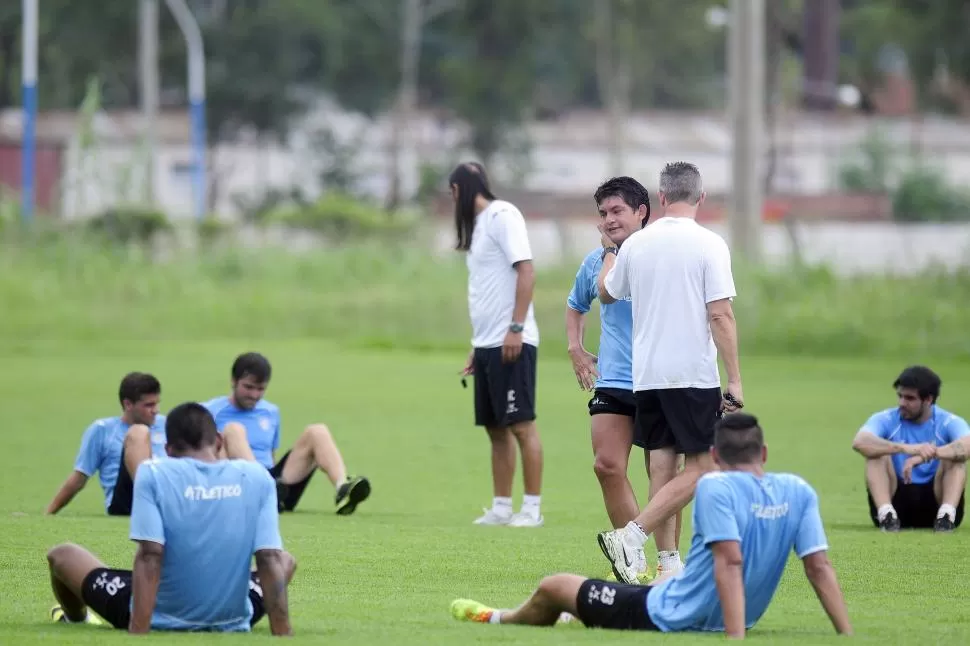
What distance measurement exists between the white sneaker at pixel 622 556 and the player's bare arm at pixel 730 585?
5.39ft

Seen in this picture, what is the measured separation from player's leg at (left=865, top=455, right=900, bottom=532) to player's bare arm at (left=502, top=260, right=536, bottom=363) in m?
2.50

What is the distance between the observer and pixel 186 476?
23.5 feet

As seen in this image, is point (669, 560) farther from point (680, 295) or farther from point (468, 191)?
point (468, 191)

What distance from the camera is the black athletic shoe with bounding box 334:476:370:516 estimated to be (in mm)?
12094

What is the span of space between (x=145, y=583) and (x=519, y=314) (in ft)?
16.9

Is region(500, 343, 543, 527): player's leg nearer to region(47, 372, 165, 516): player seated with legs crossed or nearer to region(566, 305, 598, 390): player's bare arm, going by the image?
region(566, 305, 598, 390): player's bare arm

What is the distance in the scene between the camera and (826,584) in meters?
7.15

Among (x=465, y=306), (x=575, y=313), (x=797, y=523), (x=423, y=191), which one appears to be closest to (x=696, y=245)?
(x=575, y=313)

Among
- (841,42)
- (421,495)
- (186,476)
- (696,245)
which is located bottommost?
(421,495)

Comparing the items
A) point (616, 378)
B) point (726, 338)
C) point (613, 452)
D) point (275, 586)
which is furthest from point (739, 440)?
point (616, 378)

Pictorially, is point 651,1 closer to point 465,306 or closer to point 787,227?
point 787,227

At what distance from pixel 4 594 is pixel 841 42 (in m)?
69.3

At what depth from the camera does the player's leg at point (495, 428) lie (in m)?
12.1

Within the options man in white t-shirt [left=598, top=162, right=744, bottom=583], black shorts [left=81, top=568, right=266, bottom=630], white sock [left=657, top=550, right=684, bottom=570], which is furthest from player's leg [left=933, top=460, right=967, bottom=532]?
black shorts [left=81, top=568, right=266, bottom=630]
